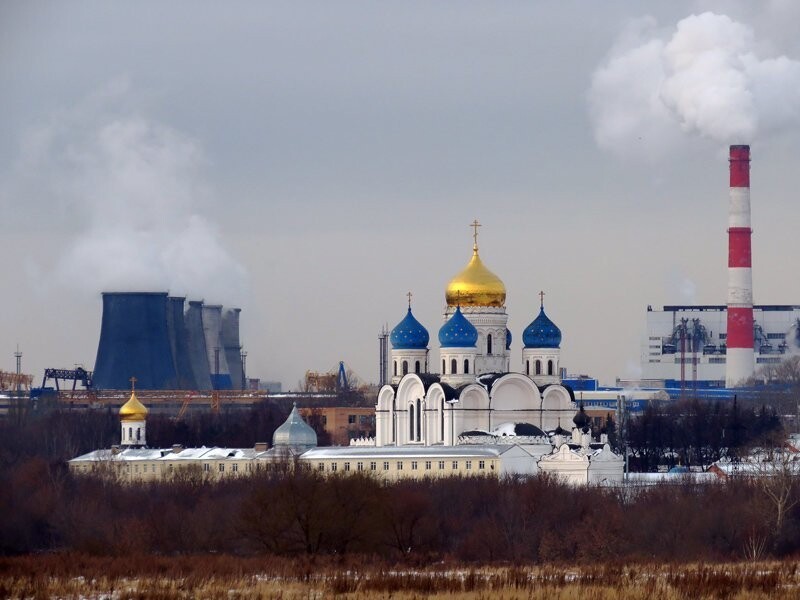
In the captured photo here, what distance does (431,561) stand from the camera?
3356cm

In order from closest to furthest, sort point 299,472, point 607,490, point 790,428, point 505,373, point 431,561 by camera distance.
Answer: point 431,561 → point 299,472 → point 607,490 → point 505,373 → point 790,428

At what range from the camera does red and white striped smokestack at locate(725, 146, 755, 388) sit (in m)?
71.2

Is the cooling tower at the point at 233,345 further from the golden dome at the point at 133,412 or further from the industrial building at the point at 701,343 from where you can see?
the golden dome at the point at 133,412

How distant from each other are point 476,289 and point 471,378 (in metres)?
2.70

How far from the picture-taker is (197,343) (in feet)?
266

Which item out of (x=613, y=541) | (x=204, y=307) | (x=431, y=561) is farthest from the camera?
(x=204, y=307)

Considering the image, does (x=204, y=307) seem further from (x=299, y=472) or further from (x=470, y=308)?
(x=299, y=472)

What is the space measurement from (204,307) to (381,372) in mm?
5824

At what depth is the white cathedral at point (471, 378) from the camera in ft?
170

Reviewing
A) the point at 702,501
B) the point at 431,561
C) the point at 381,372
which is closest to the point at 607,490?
the point at 702,501

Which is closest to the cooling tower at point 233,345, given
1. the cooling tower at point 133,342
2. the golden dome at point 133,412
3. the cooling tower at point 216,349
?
the cooling tower at point 216,349

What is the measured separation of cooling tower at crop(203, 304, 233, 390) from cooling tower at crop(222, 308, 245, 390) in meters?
0.16

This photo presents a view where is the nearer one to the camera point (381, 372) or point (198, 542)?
point (198, 542)

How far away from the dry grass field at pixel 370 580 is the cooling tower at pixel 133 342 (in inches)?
1562
